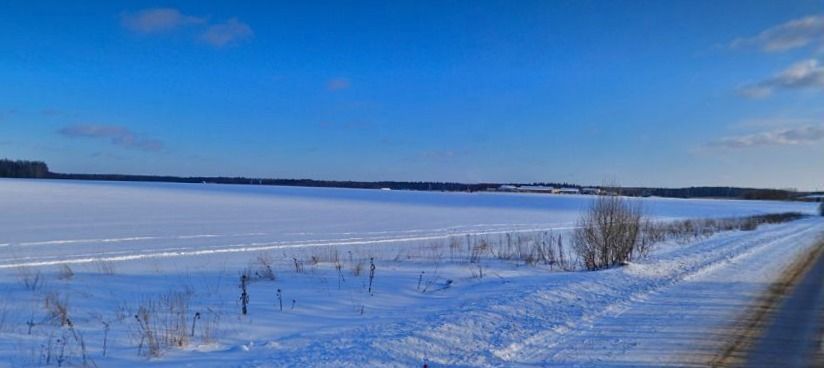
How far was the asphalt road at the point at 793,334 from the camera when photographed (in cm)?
552

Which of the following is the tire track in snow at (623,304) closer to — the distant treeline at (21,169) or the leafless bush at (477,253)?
the leafless bush at (477,253)

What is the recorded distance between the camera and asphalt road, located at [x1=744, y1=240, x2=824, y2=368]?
552cm

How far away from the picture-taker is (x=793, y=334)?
651 centimetres

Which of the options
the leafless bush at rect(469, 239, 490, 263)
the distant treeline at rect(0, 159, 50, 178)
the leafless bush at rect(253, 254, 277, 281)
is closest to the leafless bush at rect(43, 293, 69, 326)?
the leafless bush at rect(253, 254, 277, 281)

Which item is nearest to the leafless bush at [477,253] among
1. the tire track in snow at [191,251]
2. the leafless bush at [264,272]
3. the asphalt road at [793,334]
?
the tire track in snow at [191,251]

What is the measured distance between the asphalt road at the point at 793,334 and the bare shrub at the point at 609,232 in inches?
182

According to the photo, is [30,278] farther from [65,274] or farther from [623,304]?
[623,304]

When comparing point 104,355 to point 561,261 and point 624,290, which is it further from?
point 561,261

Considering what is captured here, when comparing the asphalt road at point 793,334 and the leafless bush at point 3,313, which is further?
the leafless bush at point 3,313

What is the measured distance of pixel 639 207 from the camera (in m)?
14.9

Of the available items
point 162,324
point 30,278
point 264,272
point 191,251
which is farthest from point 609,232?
point 30,278

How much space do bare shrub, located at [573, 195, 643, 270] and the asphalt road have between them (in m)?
4.62

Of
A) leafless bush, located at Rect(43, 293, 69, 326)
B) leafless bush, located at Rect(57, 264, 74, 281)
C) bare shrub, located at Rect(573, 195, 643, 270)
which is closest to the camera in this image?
leafless bush, located at Rect(43, 293, 69, 326)

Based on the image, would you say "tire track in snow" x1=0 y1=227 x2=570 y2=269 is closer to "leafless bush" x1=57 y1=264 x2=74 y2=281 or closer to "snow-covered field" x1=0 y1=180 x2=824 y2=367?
"snow-covered field" x1=0 y1=180 x2=824 y2=367
